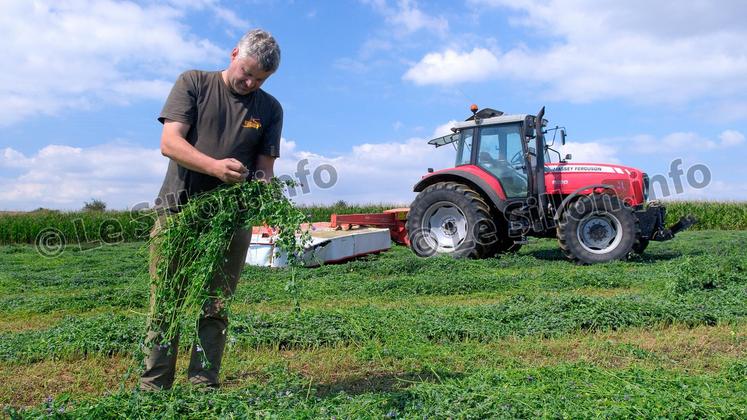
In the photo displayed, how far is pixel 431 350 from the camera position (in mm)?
5039

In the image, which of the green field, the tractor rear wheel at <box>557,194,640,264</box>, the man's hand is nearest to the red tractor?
the tractor rear wheel at <box>557,194,640,264</box>

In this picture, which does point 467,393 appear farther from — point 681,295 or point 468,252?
point 468,252

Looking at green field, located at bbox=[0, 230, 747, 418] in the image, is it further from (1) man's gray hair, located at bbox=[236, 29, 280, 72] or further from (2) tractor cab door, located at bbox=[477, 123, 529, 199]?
(2) tractor cab door, located at bbox=[477, 123, 529, 199]

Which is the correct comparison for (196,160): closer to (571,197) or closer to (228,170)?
(228,170)

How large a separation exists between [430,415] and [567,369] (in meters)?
1.26

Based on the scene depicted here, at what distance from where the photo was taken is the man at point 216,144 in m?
3.49

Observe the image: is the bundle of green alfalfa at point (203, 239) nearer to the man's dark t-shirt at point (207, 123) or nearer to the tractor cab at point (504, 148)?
the man's dark t-shirt at point (207, 123)

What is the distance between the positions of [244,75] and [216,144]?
0.44 m

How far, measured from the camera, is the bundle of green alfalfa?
350 centimetres

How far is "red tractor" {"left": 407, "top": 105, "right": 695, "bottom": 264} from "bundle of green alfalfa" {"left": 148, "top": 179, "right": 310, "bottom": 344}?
7879 mm

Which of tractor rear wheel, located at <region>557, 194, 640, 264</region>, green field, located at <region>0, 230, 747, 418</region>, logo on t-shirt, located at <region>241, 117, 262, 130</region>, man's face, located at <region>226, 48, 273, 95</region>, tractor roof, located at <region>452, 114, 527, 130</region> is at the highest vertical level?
tractor roof, located at <region>452, 114, 527, 130</region>

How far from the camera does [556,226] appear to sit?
10859 millimetres

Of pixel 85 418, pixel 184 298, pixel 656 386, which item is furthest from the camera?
pixel 656 386

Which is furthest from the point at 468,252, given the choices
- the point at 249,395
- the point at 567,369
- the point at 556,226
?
the point at 249,395
